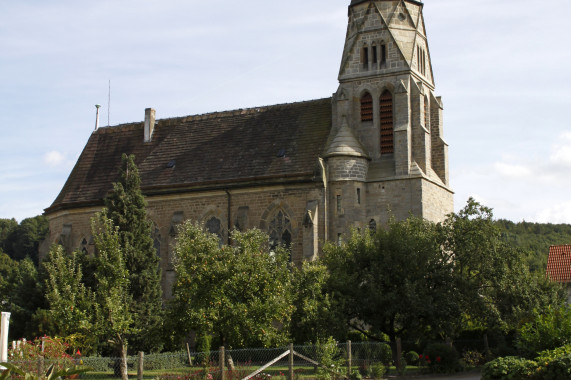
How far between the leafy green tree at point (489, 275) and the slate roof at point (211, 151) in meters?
10.5

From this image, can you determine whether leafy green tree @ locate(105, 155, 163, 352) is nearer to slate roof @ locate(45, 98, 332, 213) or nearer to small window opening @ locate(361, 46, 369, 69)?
slate roof @ locate(45, 98, 332, 213)

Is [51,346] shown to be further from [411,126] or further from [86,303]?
[411,126]

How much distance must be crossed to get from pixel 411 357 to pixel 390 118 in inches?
631

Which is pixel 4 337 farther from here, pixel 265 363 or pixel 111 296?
pixel 265 363

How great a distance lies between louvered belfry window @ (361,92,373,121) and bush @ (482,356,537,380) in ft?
76.9

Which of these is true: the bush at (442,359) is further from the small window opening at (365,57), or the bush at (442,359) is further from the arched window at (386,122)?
the small window opening at (365,57)

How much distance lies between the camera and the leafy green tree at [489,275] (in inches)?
1331

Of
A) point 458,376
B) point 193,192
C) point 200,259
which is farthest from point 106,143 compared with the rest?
point 458,376

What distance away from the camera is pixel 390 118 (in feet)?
145

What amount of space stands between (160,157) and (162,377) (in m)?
28.1

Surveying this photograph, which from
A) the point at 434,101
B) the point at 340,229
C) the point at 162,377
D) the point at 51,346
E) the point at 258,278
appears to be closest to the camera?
the point at 162,377

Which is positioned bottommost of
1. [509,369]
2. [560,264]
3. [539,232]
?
[509,369]

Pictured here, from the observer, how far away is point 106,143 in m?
54.4

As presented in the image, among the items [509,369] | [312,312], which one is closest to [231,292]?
[312,312]
